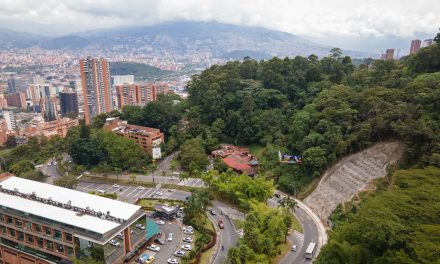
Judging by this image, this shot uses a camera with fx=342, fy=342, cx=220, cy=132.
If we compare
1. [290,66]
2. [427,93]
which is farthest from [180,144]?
[427,93]

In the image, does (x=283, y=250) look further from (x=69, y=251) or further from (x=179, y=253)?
(x=69, y=251)

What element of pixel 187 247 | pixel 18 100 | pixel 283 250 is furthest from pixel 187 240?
pixel 18 100

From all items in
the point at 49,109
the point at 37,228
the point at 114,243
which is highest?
the point at 37,228

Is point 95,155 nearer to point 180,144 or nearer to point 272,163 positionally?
point 180,144

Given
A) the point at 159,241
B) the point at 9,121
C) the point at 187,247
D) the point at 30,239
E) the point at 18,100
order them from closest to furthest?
the point at 30,239, the point at 187,247, the point at 159,241, the point at 9,121, the point at 18,100

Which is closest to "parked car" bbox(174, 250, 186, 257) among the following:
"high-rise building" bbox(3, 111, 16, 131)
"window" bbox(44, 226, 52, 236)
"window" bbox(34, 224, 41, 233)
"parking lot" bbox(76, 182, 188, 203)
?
"window" bbox(44, 226, 52, 236)

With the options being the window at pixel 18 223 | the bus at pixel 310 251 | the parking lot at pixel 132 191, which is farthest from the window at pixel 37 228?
the bus at pixel 310 251
